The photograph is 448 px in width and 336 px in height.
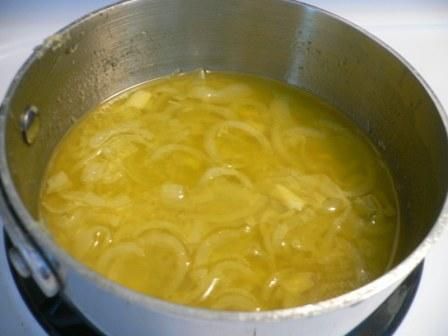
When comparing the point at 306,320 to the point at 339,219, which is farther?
the point at 339,219

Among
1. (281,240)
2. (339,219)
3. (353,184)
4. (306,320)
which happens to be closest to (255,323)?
(306,320)

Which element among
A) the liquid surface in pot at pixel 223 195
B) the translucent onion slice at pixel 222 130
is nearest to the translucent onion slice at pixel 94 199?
the liquid surface in pot at pixel 223 195

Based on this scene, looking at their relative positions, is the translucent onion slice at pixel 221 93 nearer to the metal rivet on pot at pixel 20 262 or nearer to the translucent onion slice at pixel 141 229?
the translucent onion slice at pixel 141 229

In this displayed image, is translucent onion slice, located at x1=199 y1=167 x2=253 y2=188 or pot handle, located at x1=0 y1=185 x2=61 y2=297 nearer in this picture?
pot handle, located at x1=0 y1=185 x2=61 y2=297

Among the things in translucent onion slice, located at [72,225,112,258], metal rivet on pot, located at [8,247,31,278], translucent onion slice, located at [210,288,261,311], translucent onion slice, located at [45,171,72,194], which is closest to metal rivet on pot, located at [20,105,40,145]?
translucent onion slice, located at [45,171,72,194]

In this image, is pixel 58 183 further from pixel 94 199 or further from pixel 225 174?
pixel 225 174

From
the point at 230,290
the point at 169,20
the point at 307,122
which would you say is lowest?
the point at 230,290

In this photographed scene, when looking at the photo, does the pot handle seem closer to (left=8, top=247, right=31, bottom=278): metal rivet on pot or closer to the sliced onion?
(left=8, top=247, right=31, bottom=278): metal rivet on pot

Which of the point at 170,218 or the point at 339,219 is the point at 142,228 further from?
the point at 339,219

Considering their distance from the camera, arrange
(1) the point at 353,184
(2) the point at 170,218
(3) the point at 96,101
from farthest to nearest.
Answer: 1. (3) the point at 96,101
2. (1) the point at 353,184
3. (2) the point at 170,218
